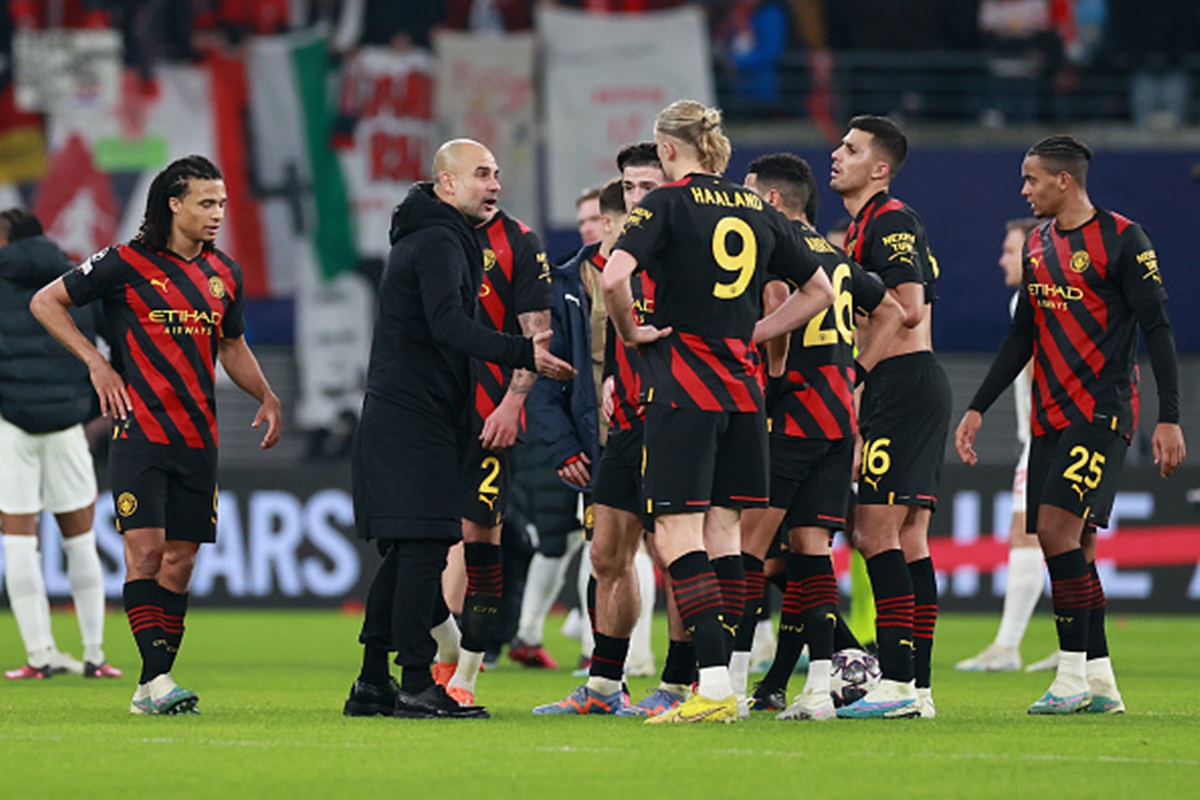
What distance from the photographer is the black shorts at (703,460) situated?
25.2 ft

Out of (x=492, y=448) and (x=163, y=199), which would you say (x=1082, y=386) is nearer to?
(x=492, y=448)

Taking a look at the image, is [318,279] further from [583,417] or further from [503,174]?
[583,417]

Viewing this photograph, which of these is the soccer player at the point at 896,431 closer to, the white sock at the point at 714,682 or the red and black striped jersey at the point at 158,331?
the white sock at the point at 714,682

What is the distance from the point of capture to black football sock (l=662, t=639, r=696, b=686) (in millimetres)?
8281

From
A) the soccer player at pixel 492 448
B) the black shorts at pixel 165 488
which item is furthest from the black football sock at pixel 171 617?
the soccer player at pixel 492 448

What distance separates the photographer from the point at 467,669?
29.1ft

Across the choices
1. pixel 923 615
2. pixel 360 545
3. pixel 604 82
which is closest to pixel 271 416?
pixel 923 615

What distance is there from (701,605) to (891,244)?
1815 millimetres

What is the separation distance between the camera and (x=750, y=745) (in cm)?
709

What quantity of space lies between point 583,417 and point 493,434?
0.78 m

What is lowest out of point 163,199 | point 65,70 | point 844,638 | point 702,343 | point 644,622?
point 644,622

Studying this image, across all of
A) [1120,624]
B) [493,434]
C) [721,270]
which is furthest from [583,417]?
[1120,624]

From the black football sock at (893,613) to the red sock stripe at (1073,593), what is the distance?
71 centimetres

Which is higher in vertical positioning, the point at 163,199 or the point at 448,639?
the point at 163,199
